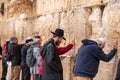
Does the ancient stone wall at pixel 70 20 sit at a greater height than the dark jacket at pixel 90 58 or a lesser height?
greater

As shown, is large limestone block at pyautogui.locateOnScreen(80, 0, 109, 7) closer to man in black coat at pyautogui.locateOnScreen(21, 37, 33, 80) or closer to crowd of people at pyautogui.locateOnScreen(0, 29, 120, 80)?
crowd of people at pyautogui.locateOnScreen(0, 29, 120, 80)

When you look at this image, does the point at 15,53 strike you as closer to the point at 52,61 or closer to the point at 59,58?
the point at 59,58

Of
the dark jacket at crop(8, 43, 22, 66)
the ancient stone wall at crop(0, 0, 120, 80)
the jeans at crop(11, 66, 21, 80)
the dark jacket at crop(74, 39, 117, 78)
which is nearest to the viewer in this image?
the dark jacket at crop(74, 39, 117, 78)

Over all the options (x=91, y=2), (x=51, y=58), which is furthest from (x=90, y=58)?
(x=91, y=2)

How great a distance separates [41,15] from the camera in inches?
448

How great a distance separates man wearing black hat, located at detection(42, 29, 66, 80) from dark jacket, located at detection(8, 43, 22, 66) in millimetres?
3066

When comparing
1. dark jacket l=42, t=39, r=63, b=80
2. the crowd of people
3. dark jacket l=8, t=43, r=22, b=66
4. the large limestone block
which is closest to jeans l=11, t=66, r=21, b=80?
dark jacket l=8, t=43, r=22, b=66

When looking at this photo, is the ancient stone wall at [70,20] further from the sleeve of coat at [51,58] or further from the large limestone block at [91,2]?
the sleeve of coat at [51,58]

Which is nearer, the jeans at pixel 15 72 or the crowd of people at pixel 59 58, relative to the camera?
the crowd of people at pixel 59 58

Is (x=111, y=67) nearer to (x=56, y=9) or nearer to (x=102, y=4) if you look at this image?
(x=102, y=4)

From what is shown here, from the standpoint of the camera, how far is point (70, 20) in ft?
31.1

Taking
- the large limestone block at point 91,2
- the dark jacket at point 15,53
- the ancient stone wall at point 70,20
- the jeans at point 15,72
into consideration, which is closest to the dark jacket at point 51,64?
the ancient stone wall at point 70,20

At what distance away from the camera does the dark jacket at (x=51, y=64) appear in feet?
23.6

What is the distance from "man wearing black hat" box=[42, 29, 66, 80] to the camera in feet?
23.6
